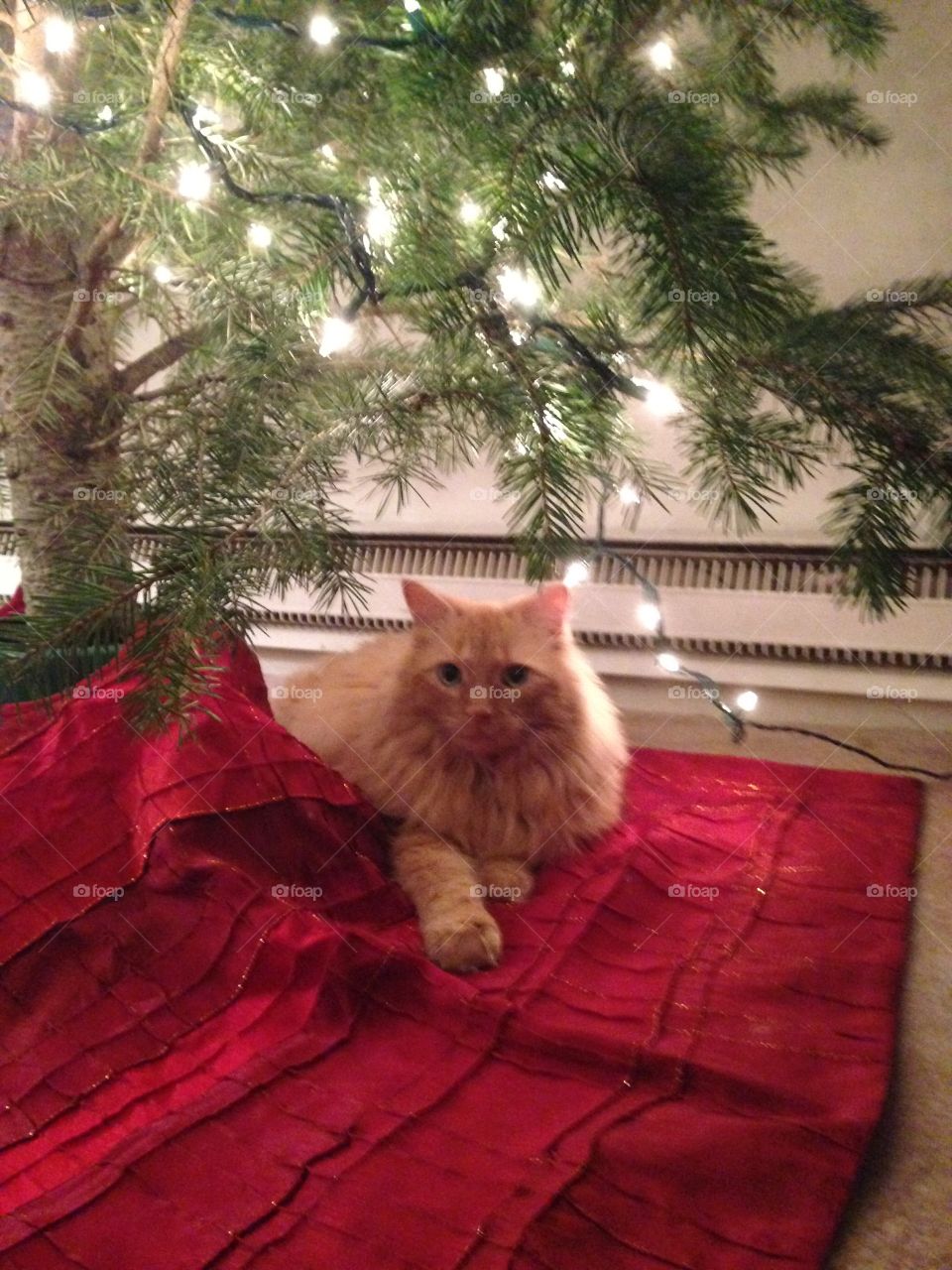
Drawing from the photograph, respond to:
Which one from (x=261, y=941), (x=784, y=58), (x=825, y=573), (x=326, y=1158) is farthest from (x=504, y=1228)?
(x=784, y=58)

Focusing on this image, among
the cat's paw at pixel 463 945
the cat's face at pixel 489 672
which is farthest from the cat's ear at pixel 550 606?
the cat's paw at pixel 463 945

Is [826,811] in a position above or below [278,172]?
below

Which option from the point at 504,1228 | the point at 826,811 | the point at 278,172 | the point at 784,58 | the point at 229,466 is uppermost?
the point at 784,58

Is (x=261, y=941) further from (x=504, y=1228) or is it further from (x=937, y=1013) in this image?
(x=937, y=1013)

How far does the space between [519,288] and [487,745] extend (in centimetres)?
54

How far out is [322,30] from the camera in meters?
0.89

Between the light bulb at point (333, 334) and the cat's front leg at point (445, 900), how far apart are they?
581mm

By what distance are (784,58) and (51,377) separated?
1.45 meters

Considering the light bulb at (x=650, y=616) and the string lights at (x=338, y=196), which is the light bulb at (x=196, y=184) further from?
the light bulb at (x=650, y=616)

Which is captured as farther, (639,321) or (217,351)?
(217,351)

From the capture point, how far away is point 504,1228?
581 mm

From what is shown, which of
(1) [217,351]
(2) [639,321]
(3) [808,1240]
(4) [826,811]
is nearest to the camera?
(3) [808,1240]

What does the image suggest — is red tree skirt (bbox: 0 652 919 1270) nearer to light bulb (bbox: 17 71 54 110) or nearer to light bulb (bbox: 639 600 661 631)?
light bulb (bbox: 17 71 54 110)

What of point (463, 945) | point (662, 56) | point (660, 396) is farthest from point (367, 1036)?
point (662, 56)
